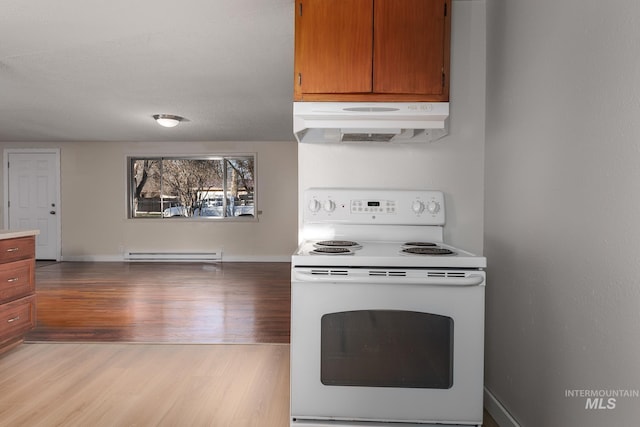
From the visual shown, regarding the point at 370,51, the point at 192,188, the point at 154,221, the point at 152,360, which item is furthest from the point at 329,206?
the point at 154,221

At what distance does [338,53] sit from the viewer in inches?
76.1

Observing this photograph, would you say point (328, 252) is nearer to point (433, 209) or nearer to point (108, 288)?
point (433, 209)

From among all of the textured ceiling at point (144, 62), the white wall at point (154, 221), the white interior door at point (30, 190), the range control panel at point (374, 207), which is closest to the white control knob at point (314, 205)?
the range control panel at point (374, 207)

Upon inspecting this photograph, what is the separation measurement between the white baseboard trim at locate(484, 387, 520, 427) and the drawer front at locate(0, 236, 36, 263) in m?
3.09

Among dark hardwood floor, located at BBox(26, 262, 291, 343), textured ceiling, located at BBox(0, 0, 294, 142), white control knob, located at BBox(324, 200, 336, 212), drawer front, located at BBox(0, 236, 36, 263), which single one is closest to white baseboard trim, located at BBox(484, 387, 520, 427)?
white control knob, located at BBox(324, 200, 336, 212)

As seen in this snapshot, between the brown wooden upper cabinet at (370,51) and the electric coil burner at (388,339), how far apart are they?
0.77 meters

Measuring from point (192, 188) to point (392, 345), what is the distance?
657 cm

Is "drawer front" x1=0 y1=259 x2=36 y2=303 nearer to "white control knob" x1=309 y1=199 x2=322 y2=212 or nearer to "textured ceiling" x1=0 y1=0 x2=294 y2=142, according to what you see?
"textured ceiling" x1=0 y1=0 x2=294 y2=142

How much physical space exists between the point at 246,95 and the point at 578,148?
3.55 meters

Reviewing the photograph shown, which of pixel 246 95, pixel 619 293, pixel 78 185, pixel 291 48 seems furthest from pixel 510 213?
pixel 78 185

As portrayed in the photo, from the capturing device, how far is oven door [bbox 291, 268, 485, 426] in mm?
1599

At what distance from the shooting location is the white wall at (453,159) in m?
2.19

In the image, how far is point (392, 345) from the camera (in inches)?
62.5

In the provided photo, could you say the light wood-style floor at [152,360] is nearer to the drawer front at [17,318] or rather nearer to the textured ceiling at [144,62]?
the drawer front at [17,318]
